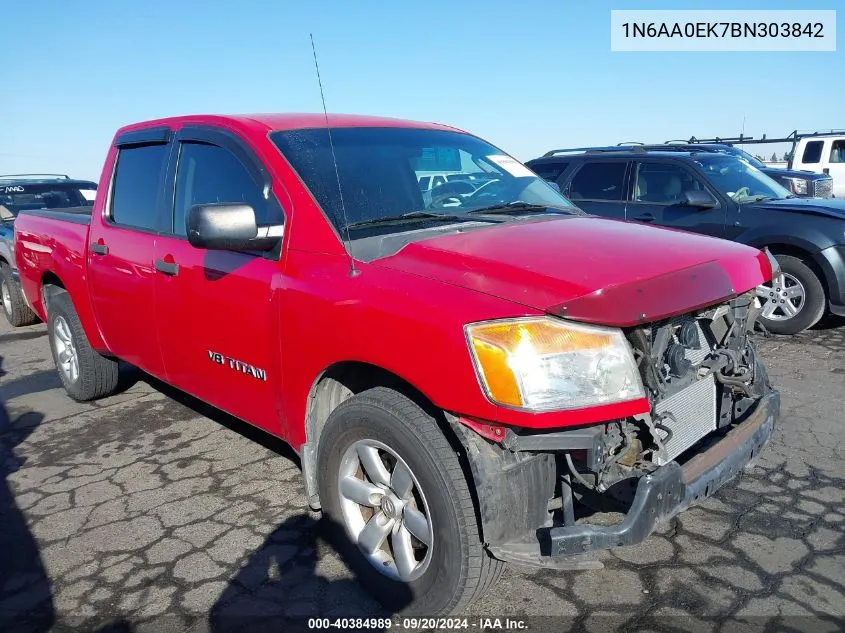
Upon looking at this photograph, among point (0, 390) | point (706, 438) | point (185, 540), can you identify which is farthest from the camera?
point (0, 390)

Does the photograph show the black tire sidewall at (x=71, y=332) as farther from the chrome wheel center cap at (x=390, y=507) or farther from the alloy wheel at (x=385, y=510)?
the chrome wheel center cap at (x=390, y=507)

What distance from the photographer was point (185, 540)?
3.20 metres

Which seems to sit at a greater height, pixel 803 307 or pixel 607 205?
pixel 607 205

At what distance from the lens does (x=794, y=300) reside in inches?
262

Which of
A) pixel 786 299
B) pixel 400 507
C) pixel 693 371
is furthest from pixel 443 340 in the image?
pixel 786 299

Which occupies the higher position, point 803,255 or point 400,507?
point 803,255

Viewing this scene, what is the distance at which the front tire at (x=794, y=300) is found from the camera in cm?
649

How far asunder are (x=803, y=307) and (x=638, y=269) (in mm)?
5135

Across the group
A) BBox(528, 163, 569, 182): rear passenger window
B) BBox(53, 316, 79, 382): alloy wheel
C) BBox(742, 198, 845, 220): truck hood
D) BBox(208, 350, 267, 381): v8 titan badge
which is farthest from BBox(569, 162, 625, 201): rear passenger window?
BBox(208, 350, 267, 381): v8 titan badge

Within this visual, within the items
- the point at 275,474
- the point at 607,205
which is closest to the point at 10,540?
the point at 275,474

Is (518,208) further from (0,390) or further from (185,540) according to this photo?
(0,390)

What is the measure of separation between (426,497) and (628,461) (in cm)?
70

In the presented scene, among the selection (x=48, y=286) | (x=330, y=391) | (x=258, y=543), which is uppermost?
(x=48, y=286)

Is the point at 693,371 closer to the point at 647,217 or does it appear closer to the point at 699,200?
the point at 699,200
